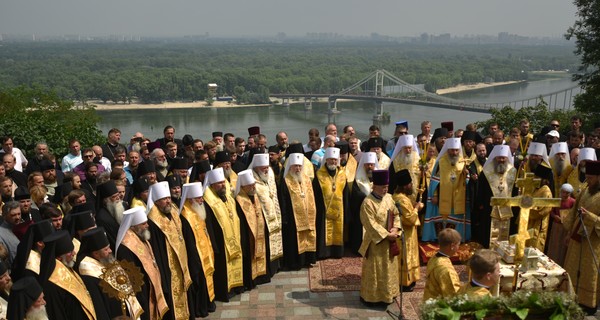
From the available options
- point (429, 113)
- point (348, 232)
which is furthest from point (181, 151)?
point (429, 113)

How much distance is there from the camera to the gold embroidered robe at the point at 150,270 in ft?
21.3

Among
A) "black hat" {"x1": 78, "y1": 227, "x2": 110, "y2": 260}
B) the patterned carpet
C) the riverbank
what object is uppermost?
"black hat" {"x1": 78, "y1": 227, "x2": 110, "y2": 260}

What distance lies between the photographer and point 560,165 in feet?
31.0

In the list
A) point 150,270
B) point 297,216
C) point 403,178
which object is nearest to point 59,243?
point 150,270

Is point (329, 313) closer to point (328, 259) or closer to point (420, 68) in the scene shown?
point (328, 259)

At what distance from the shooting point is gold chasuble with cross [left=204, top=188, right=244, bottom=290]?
812 cm

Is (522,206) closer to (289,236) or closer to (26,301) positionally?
(289,236)

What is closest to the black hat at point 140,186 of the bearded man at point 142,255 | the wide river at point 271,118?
the bearded man at point 142,255

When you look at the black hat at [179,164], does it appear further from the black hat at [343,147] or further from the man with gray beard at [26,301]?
the man with gray beard at [26,301]

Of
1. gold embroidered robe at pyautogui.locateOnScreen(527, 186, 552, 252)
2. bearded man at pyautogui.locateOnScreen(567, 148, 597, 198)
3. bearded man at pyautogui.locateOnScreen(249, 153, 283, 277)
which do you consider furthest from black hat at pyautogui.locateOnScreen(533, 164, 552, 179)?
bearded man at pyautogui.locateOnScreen(249, 153, 283, 277)

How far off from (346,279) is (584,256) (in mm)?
3358

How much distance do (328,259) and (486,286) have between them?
16.9 ft

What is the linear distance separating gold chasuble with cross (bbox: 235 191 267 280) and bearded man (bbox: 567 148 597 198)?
477cm

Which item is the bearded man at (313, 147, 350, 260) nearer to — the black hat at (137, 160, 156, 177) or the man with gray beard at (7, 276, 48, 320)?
the black hat at (137, 160, 156, 177)
